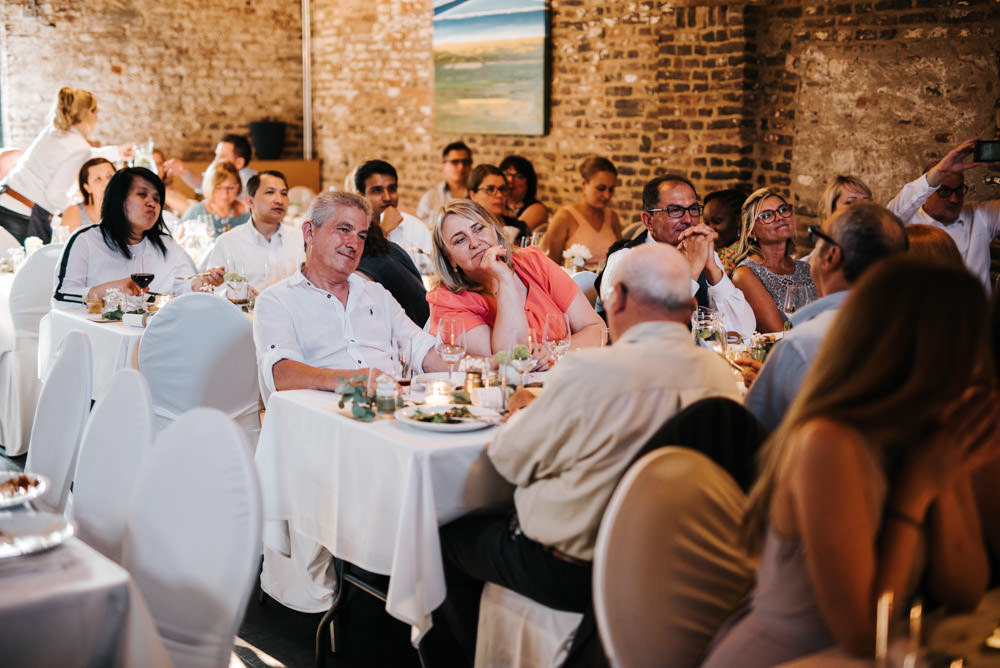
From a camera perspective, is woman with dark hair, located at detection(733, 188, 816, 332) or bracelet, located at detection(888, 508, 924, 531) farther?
woman with dark hair, located at detection(733, 188, 816, 332)

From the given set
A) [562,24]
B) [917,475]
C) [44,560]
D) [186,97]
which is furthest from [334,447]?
[186,97]

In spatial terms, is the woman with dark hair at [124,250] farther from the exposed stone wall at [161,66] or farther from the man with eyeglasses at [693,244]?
the exposed stone wall at [161,66]

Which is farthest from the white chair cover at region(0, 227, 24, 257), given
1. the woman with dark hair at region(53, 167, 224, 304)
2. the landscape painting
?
the landscape painting

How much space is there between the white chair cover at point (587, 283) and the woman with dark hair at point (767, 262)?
3.14 ft

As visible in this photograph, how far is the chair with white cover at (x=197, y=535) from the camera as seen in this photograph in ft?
6.87

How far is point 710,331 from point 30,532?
2455 millimetres

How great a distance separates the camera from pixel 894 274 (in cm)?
177

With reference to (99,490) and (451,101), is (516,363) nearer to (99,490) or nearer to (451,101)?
(99,490)

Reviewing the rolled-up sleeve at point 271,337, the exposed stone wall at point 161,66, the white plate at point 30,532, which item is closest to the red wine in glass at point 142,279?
the rolled-up sleeve at point 271,337

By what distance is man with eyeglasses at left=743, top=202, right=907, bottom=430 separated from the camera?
265cm

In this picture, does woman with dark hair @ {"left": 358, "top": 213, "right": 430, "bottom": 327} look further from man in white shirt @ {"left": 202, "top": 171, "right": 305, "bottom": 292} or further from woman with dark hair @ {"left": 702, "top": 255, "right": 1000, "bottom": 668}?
woman with dark hair @ {"left": 702, "top": 255, "right": 1000, "bottom": 668}

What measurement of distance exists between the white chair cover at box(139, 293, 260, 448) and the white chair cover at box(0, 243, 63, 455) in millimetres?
1606

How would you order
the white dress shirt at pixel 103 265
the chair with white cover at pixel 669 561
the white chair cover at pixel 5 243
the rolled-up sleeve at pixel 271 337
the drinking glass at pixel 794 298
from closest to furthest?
the chair with white cover at pixel 669 561 < the rolled-up sleeve at pixel 271 337 < the drinking glass at pixel 794 298 < the white dress shirt at pixel 103 265 < the white chair cover at pixel 5 243

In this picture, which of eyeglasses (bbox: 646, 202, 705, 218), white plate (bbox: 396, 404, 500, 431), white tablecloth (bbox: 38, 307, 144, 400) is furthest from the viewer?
eyeglasses (bbox: 646, 202, 705, 218)
